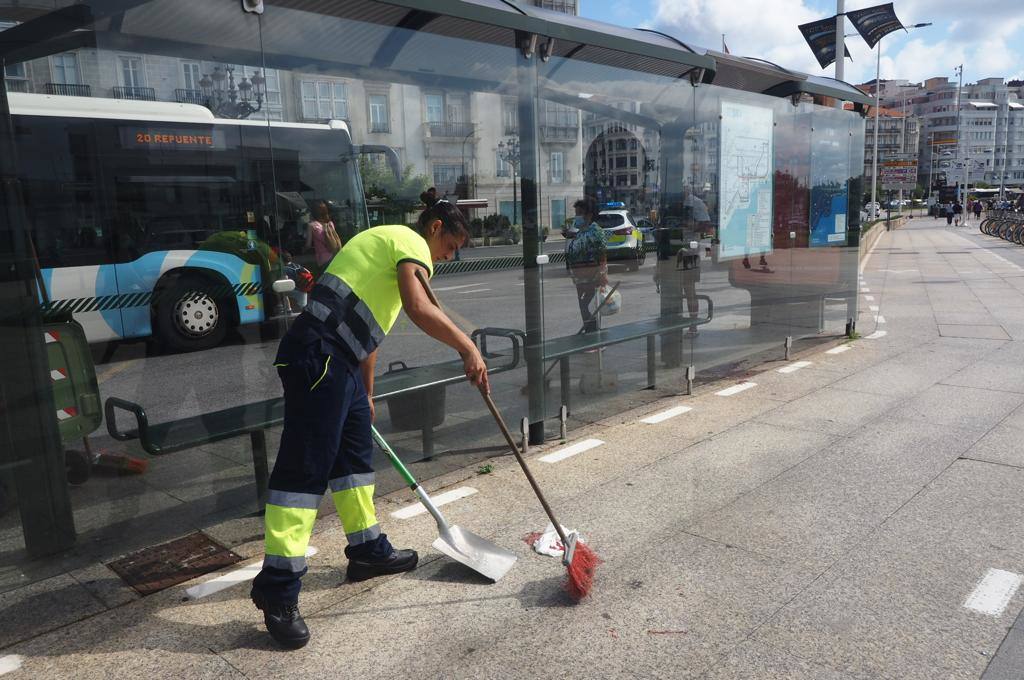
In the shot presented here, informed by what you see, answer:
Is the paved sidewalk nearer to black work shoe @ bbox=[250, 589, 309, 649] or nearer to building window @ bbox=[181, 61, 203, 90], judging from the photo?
black work shoe @ bbox=[250, 589, 309, 649]

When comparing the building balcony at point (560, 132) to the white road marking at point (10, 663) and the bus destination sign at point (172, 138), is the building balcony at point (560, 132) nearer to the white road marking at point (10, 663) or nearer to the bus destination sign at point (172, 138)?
the bus destination sign at point (172, 138)

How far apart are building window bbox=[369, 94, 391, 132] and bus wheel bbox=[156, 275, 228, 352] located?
1.30m

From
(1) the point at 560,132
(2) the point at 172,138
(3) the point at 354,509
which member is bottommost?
(3) the point at 354,509

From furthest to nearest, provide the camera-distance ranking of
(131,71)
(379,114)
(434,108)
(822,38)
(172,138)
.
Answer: (822,38), (434,108), (379,114), (172,138), (131,71)

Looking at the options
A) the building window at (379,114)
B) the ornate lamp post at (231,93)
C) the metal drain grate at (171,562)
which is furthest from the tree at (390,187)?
the metal drain grate at (171,562)

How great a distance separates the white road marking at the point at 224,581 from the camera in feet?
10.9

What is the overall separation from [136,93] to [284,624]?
2.47 meters

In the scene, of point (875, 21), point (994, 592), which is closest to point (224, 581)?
point (994, 592)

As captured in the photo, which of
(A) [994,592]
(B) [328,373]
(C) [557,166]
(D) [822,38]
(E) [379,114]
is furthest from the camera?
(D) [822,38]

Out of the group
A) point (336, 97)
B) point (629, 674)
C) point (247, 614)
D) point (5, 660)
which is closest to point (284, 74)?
point (336, 97)

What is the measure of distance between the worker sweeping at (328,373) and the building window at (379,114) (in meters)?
1.36

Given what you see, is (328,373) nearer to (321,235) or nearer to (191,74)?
(321,235)

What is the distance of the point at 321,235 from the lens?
4293 mm

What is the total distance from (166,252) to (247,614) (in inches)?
70.0
